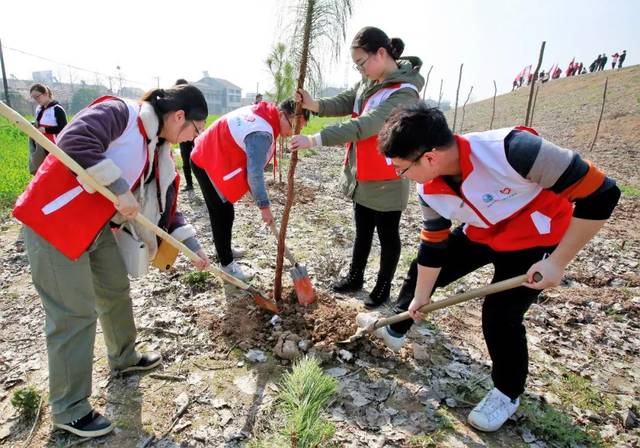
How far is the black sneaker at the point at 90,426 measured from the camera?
6.97ft

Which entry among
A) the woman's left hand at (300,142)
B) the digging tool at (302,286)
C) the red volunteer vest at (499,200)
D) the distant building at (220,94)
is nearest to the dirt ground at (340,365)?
the digging tool at (302,286)

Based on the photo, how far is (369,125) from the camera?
2.85 metres

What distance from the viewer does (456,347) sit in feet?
10.4

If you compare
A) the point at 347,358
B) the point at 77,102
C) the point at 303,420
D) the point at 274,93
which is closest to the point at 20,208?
the point at 303,420

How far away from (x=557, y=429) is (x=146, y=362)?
2.67 metres

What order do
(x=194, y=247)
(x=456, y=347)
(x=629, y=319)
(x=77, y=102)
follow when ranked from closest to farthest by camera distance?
(x=194, y=247) < (x=456, y=347) < (x=629, y=319) < (x=77, y=102)

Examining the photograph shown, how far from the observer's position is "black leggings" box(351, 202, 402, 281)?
3277 mm

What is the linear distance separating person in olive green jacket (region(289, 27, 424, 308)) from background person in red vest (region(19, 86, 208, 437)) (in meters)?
0.92

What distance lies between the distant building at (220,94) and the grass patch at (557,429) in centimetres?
7593

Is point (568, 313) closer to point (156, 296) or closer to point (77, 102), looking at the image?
point (156, 296)

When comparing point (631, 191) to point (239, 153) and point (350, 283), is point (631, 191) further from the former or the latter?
point (239, 153)

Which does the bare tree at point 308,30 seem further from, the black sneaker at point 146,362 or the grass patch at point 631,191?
the grass patch at point 631,191

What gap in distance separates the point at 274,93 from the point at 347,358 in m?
7.76

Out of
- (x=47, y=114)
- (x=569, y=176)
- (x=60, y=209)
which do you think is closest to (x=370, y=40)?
(x=569, y=176)
